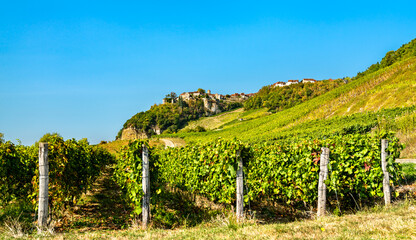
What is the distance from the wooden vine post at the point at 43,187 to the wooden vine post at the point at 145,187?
200 cm

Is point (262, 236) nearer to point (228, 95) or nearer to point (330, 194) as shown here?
point (330, 194)

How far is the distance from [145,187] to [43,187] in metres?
2.11

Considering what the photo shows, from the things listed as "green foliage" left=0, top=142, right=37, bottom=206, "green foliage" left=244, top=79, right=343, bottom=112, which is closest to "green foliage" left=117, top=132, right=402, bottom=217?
"green foliage" left=0, top=142, right=37, bottom=206

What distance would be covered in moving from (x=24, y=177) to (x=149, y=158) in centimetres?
453

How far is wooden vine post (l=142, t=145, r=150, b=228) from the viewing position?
5996 mm

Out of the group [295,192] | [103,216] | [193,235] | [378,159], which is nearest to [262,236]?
[193,235]

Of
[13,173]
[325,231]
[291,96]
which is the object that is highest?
[291,96]

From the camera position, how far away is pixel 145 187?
612 cm

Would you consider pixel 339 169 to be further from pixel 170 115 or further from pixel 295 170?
pixel 170 115

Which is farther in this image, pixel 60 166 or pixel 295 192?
pixel 295 192

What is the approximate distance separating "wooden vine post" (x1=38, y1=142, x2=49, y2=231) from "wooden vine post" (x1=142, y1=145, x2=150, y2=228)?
200 cm

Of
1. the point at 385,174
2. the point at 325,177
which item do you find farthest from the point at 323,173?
the point at 385,174

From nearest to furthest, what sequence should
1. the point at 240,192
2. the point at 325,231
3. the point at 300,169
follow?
the point at 325,231 → the point at 240,192 → the point at 300,169

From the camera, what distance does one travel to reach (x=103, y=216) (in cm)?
732
